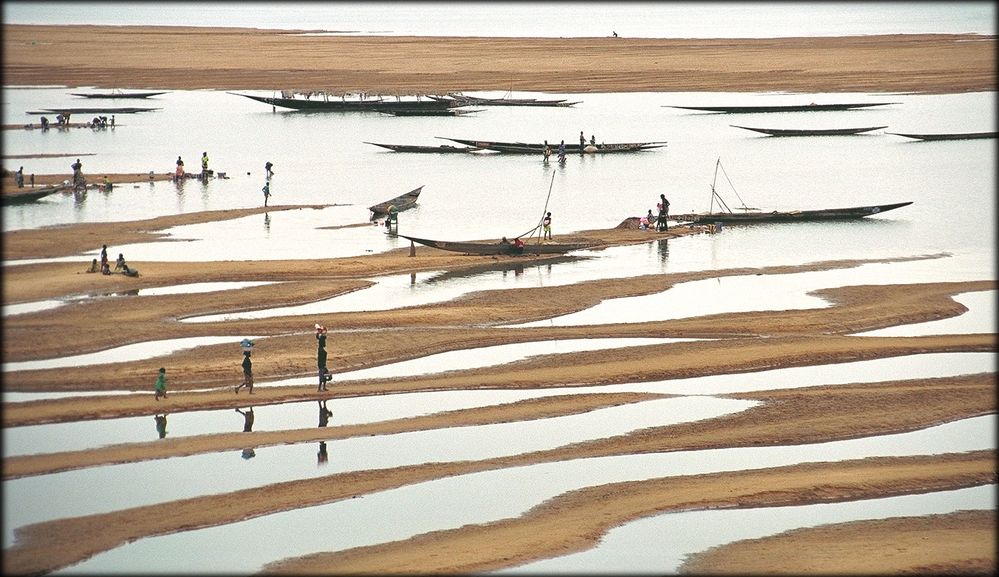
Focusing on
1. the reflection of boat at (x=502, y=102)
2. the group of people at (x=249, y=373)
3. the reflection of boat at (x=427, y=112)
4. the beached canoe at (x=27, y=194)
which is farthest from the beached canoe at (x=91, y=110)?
the group of people at (x=249, y=373)

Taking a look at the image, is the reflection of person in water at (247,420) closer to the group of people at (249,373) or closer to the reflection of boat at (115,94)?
the group of people at (249,373)

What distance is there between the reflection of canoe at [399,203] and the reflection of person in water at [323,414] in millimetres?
19553

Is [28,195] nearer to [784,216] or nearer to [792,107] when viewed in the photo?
[784,216]

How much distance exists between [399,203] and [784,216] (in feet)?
42.1

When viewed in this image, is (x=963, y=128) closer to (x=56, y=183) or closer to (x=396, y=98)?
(x=396, y=98)

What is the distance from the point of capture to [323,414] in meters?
21.8

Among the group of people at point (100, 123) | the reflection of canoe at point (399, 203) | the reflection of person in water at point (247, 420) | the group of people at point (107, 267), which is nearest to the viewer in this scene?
the reflection of person in water at point (247, 420)

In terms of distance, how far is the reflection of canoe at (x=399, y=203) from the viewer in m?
42.6

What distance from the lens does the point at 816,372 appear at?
24.8 m

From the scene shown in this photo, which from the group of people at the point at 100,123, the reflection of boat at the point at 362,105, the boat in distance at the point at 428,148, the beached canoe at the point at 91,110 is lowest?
the boat in distance at the point at 428,148

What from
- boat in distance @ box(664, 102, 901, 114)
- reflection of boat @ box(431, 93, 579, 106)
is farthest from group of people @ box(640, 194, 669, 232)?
reflection of boat @ box(431, 93, 579, 106)

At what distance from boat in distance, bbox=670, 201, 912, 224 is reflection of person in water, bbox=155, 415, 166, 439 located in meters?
24.2

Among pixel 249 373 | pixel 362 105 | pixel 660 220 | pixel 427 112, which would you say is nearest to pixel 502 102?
pixel 427 112

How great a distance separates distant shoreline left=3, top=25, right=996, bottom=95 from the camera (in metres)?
86.8
